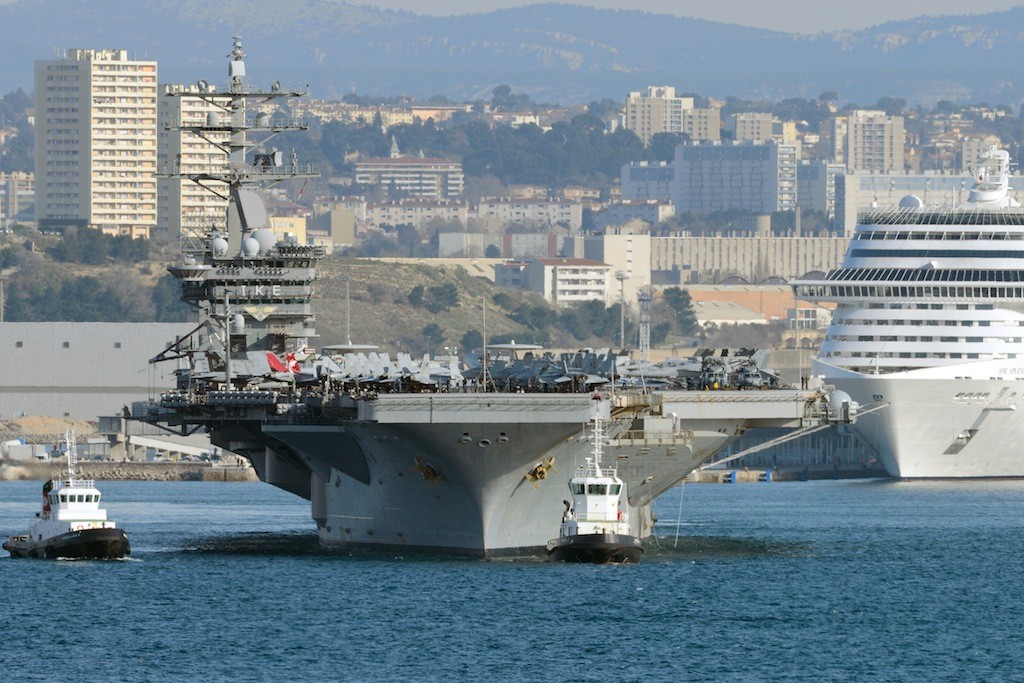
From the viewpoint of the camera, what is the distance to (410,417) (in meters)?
47.2

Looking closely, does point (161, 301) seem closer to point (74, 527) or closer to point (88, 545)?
point (74, 527)

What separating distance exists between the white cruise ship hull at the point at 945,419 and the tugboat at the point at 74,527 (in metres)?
45.5

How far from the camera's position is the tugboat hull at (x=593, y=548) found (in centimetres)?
4881

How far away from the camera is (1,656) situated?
39250mm

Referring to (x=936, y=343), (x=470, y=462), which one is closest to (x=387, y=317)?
(x=936, y=343)

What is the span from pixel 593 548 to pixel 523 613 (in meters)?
5.97

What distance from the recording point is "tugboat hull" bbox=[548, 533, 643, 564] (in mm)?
48812

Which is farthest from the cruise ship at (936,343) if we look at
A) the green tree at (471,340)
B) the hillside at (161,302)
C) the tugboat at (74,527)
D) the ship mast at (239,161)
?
the green tree at (471,340)

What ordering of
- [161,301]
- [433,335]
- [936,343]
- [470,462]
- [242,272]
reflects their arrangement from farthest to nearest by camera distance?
1. [433,335]
2. [161,301]
3. [936,343]
4. [242,272]
5. [470,462]

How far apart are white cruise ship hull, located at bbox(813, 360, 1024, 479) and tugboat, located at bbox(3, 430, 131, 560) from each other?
1791 inches

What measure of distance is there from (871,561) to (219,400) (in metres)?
14.3

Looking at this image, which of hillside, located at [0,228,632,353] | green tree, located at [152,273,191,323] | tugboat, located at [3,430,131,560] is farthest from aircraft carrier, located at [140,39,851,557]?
green tree, located at [152,273,191,323]

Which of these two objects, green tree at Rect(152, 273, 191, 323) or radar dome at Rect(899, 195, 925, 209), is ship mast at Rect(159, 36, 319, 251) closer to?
radar dome at Rect(899, 195, 925, 209)

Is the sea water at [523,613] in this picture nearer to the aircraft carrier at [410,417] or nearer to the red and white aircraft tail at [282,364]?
the aircraft carrier at [410,417]
